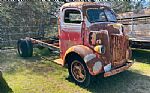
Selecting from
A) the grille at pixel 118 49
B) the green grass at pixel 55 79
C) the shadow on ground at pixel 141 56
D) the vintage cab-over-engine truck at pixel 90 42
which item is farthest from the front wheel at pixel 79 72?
the shadow on ground at pixel 141 56

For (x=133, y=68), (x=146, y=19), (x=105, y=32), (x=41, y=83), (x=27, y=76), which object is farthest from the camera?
(x=146, y=19)

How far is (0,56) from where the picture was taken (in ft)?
38.9

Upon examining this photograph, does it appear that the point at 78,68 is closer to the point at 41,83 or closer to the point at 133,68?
the point at 41,83

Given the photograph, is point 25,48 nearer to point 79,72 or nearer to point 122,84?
point 79,72

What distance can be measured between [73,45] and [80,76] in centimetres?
102

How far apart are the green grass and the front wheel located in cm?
18

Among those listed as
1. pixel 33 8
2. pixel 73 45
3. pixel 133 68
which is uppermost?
pixel 33 8

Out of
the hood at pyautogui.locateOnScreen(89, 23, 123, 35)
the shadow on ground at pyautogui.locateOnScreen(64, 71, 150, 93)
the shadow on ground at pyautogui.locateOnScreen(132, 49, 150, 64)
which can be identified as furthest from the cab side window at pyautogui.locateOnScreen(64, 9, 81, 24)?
the shadow on ground at pyautogui.locateOnScreen(132, 49, 150, 64)

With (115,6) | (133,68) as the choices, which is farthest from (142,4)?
(133,68)

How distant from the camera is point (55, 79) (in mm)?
8094

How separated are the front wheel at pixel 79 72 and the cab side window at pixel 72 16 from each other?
119 centimetres

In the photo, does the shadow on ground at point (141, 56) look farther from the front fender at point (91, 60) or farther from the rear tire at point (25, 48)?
the rear tire at point (25, 48)

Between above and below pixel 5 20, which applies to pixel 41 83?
below

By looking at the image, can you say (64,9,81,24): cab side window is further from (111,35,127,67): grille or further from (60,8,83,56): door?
(111,35,127,67): grille
